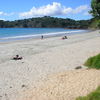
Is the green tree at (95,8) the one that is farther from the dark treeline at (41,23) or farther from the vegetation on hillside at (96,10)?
the dark treeline at (41,23)

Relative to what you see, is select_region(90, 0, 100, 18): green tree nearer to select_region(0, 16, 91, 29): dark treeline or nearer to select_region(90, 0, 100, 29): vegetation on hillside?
select_region(90, 0, 100, 29): vegetation on hillside

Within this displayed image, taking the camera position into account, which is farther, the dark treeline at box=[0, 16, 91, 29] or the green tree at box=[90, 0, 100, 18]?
the dark treeline at box=[0, 16, 91, 29]

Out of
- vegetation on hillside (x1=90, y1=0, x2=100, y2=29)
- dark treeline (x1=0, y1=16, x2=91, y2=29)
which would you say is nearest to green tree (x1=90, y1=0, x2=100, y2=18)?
vegetation on hillside (x1=90, y1=0, x2=100, y2=29)

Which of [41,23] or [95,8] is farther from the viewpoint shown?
[41,23]

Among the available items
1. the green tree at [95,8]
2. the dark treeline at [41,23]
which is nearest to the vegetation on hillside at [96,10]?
the green tree at [95,8]

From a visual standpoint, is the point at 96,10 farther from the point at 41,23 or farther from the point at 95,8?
the point at 41,23

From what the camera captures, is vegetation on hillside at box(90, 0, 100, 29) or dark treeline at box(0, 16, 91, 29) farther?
dark treeline at box(0, 16, 91, 29)

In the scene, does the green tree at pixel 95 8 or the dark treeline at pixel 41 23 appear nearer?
the green tree at pixel 95 8

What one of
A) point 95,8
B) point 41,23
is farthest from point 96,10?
point 41,23

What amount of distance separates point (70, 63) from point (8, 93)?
620cm

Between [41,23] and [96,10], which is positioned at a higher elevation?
[96,10]

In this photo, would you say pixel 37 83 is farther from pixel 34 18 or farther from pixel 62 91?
pixel 34 18

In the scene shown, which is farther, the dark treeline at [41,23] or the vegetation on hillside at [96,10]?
the dark treeline at [41,23]

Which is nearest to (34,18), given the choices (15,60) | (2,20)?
(2,20)
